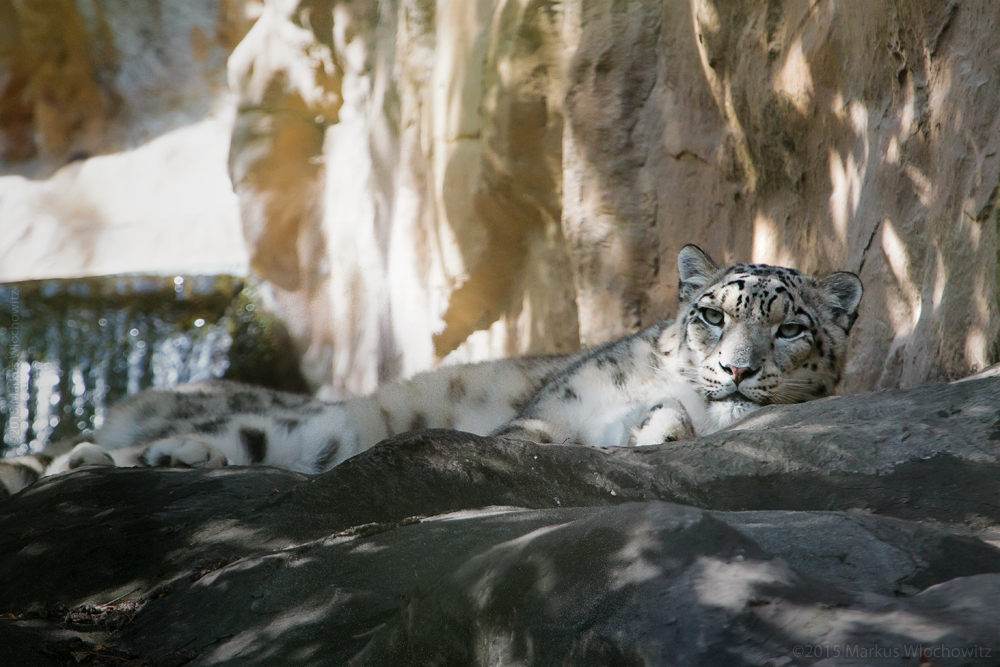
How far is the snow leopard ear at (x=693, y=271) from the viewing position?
14.7 feet

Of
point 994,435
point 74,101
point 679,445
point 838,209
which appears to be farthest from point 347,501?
point 74,101

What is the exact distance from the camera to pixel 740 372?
388cm

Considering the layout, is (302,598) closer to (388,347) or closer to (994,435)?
(994,435)

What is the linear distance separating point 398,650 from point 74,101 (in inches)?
562

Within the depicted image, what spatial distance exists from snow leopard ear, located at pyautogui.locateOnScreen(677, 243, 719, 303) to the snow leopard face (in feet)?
0.65

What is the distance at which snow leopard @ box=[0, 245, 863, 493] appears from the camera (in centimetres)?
395

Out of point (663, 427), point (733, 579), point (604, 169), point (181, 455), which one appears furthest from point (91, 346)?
point (733, 579)

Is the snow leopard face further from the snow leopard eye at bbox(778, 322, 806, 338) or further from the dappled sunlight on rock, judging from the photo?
the dappled sunlight on rock

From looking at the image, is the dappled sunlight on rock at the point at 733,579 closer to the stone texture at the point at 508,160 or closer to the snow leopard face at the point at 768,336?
the stone texture at the point at 508,160

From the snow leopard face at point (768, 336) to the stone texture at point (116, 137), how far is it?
9232mm

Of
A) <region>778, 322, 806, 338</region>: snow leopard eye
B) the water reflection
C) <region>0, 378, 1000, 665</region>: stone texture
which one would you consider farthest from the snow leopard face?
the water reflection

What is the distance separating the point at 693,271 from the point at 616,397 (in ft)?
2.77

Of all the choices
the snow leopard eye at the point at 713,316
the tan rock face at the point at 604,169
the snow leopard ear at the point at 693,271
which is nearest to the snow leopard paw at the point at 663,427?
the snow leopard eye at the point at 713,316

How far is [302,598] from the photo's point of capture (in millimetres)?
2234
